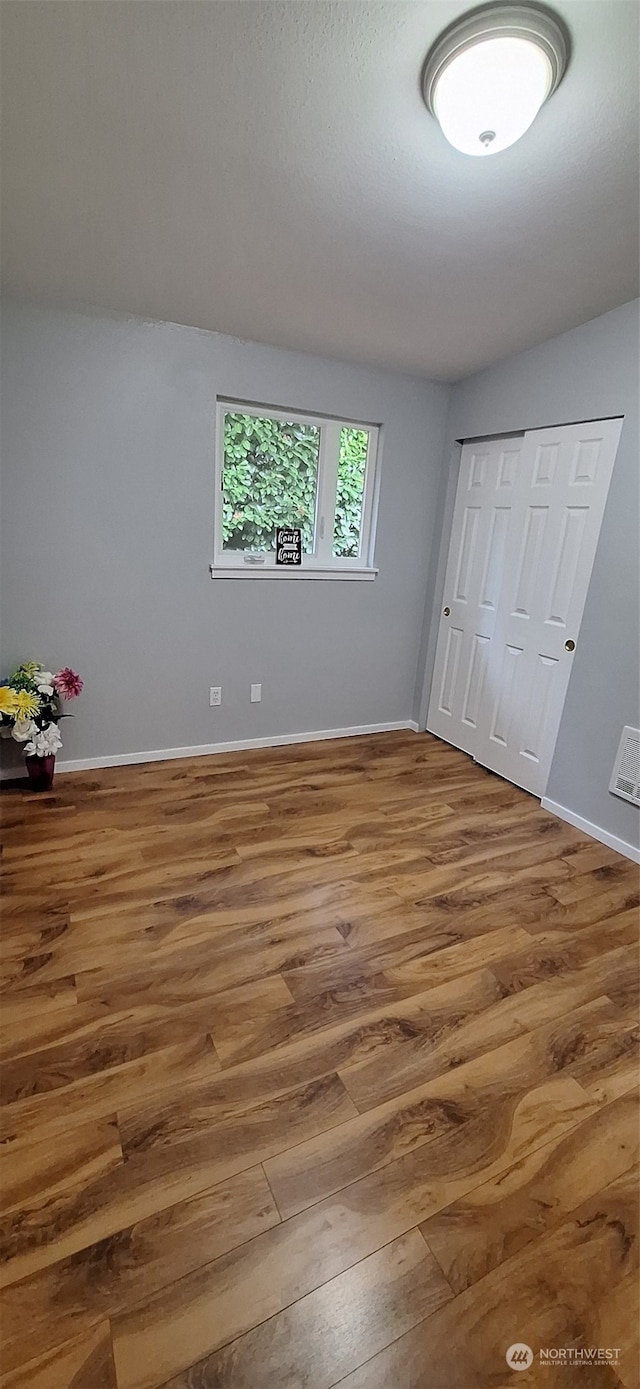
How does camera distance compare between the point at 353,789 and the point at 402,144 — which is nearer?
the point at 402,144

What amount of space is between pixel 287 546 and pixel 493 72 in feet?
7.19

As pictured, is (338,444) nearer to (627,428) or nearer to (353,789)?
(627,428)

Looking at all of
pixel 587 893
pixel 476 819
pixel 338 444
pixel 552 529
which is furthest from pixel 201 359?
pixel 587 893

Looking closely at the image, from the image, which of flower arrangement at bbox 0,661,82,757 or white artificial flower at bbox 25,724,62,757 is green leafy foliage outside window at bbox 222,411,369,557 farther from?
white artificial flower at bbox 25,724,62,757

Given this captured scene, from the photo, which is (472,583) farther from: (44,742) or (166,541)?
(44,742)

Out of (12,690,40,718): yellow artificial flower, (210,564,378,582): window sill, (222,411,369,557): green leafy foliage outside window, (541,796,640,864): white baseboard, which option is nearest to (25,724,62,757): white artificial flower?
(12,690,40,718): yellow artificial flower

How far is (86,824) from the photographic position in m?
2.50

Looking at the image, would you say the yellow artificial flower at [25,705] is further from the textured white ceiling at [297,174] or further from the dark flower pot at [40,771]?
the textured white ceiling at [297,174]

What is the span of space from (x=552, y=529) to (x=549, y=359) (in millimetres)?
849

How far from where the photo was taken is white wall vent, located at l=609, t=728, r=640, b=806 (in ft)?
8.05

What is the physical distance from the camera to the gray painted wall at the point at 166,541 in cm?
258

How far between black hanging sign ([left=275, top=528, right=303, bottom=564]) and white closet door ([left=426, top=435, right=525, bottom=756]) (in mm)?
1085

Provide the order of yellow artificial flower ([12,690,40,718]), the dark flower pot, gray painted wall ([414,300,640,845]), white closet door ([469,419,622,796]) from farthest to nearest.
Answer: the dark flower pot, white closet door ([469,419,622,796]), yellow artificial flower ([12,690,40,718]), gray painted wall ([414,300,640,845])

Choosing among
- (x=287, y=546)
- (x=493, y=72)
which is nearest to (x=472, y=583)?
(x=287, y=546)
